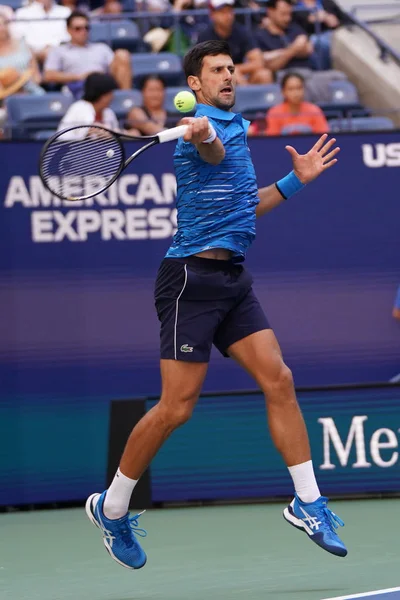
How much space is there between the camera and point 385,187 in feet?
22.1

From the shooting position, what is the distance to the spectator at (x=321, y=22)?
11.0m

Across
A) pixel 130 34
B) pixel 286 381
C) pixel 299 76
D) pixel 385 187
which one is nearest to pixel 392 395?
pixel 385 187

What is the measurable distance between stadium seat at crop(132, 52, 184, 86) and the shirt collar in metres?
5.80

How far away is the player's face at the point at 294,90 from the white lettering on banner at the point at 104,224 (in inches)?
79.4

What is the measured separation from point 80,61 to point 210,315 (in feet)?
18.8

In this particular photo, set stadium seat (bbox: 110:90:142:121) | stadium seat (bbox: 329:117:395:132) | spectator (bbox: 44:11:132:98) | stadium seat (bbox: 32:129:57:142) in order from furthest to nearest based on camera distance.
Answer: spectator (bbox: 44:11:132:98) → stadium seat (bbox: 110:90:142:121) → stadium seat (bbox: 329:117:395:132) → stadium seat (bbox: 32:129:57:142)

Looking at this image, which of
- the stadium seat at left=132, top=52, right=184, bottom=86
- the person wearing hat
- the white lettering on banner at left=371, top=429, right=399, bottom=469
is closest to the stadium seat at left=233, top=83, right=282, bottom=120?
the stadium seat at left=132, top=52, right=184, bottom=86

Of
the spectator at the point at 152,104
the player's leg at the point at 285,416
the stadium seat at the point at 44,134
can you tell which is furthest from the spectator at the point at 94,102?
the player's leg at the point at 285,416

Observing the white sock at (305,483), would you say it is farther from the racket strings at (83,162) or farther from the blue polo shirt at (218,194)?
the racket strings at (83,162)

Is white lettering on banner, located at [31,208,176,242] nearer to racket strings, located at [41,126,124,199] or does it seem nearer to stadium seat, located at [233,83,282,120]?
racket strings, located at [41,126,124,199]

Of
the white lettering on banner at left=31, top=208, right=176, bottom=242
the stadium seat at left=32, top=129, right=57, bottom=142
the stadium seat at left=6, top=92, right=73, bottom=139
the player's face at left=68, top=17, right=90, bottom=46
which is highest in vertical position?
Answer: the player's face at left=68, top=17, right=90, bottom=46

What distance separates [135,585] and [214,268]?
4.20 ft

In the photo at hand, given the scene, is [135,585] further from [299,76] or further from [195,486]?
[299,76]

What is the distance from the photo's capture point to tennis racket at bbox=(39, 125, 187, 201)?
15.1ft
